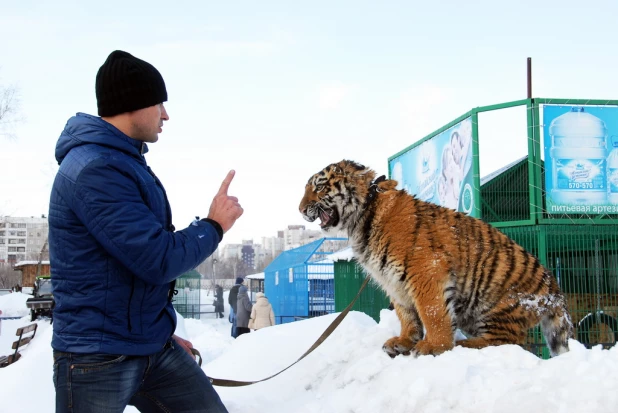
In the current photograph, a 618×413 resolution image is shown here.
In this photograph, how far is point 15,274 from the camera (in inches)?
4072

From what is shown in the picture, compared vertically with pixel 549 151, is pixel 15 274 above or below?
below

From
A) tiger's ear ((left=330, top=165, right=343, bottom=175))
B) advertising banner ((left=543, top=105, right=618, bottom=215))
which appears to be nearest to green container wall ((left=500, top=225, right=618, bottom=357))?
advertising banner ((left=543, top=105, right=618, bottom=215))

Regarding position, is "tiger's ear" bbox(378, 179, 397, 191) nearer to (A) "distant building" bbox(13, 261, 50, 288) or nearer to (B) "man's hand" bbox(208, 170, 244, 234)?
(B) "man's hand" bbox(208, 170, 244, 234)

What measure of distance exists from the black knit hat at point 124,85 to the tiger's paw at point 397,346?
3245mm

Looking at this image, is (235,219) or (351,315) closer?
(235,219)

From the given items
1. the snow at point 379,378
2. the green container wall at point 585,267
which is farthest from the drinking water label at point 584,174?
the snow at point 379,378

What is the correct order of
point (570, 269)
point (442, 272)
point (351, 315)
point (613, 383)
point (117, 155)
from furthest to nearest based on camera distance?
point (570, 269) < point (351, 315) < point (442, 272) < point (613, 383) < point (117, 155)

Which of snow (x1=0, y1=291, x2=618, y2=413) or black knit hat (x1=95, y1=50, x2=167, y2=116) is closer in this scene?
black knit hat (x1=95, y1=50, x2=167, y2=116)

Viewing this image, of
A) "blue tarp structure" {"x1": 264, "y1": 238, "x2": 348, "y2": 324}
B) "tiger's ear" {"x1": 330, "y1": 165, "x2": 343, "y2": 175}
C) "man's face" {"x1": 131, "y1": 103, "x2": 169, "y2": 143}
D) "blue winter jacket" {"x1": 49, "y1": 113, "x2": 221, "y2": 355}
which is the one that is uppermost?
"tiger's ear" {"x1": 330, "y1": 165, "x2": 343, "y2": 175}

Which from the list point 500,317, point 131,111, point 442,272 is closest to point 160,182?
point 131,111

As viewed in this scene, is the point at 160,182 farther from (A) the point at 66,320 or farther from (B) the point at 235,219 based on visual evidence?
(A) the point at 66,320

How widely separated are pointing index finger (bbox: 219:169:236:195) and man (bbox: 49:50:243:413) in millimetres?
230

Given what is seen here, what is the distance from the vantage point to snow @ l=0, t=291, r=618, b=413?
11.4 feet

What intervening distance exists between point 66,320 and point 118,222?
0.48 meters
